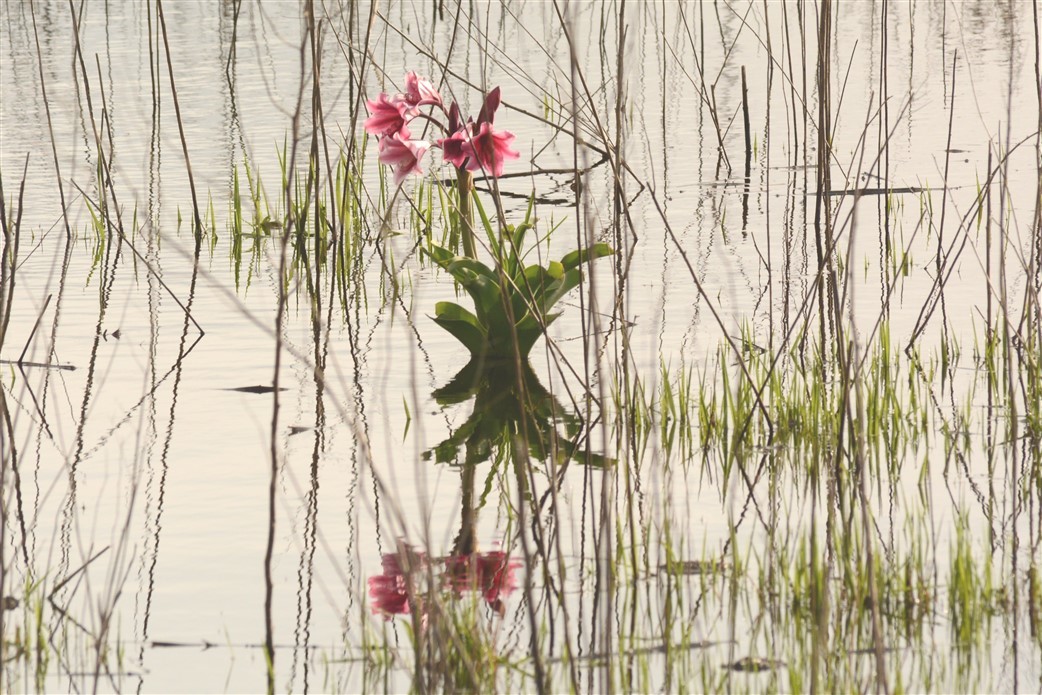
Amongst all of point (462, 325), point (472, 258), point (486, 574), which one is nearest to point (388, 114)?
point (472, 258)

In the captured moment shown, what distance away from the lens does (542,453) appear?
272cm

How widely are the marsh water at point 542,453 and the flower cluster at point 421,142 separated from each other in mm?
100

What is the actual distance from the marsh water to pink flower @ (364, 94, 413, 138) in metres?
0.09

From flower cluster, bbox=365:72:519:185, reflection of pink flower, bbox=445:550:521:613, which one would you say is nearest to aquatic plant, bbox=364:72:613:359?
flower cluster, bbox=365:72:519:185

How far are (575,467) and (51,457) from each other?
36.3 inches

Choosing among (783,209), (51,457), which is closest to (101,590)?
(51,457)

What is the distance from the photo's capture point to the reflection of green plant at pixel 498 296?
3244 mm

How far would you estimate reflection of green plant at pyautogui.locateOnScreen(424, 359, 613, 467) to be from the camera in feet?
9.21

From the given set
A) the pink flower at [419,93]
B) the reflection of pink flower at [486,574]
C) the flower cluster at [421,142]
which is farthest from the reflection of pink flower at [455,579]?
the pink flower at [419,93]

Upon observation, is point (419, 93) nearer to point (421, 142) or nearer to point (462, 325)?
point (421, 142)

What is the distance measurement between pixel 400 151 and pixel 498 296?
36 centimetres

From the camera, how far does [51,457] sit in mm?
2855

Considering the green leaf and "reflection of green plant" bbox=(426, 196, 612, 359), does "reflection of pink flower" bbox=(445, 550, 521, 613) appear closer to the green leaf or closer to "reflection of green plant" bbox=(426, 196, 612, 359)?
"reflection of green plant" bbox=(426, 196, 612, 359)

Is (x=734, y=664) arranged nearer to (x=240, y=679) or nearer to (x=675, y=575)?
(x=675, y=575)
